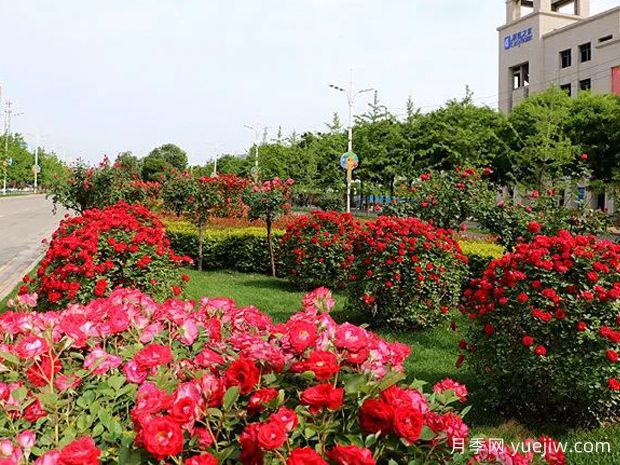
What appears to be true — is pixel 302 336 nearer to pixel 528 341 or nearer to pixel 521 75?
pixel 528 341

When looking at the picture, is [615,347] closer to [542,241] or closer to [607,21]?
[542,241]

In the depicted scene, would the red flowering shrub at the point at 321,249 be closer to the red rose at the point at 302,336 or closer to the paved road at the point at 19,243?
the paved road at the point at 19,243

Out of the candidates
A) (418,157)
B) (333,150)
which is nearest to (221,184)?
(418,157)

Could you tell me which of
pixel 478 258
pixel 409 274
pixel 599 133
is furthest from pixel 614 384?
pixel 599 133

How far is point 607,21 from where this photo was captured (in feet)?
127

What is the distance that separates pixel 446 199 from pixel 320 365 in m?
7.91

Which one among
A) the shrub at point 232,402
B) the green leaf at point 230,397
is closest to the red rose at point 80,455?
the shrub at point 232,402

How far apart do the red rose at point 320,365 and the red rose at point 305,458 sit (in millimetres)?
233

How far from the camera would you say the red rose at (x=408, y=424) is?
1.53 meters

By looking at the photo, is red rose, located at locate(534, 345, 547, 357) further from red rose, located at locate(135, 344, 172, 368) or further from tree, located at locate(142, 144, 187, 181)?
tree, located at locate(142, 144, 187, 181)

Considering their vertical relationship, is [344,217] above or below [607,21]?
below

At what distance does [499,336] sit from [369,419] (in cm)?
301

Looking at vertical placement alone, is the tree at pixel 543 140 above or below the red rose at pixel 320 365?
above

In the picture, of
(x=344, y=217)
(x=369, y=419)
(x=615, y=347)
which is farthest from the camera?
(x=344, y=217)
